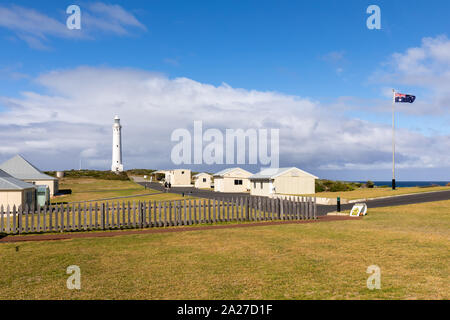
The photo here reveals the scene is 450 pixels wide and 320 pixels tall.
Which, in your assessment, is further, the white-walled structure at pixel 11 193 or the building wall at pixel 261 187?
the building wall at pixel 261 187

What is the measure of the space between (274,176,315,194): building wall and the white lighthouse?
286ft

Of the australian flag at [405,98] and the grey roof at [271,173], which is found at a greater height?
the australian flag at [405,98]

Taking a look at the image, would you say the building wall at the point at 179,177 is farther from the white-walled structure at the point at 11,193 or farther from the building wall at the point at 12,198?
the building wall at the point at 12,198

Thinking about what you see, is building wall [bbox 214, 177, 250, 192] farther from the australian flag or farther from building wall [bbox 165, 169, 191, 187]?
the australian flag

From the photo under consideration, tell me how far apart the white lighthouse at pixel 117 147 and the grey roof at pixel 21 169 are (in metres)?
76.8

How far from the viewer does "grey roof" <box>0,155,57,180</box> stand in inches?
1775

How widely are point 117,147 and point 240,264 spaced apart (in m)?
120

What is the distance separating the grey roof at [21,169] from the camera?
45094 millimetres

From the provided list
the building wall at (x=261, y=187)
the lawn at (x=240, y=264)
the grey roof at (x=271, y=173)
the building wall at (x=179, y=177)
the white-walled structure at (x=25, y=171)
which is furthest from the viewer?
the building wall at (x=179, y=177)

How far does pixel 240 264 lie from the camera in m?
9.93

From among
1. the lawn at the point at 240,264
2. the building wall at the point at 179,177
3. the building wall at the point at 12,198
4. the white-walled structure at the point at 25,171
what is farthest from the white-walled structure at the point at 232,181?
the lawn at the point at 240,264
